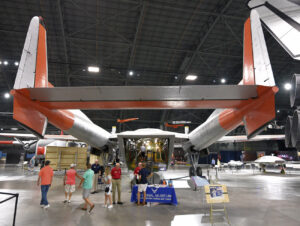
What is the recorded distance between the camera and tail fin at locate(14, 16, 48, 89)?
4488mm

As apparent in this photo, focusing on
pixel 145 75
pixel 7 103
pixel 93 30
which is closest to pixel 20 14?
pixel 93 30

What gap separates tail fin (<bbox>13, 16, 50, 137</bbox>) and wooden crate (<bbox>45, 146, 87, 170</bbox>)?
13.7 m

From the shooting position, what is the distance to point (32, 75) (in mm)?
4680

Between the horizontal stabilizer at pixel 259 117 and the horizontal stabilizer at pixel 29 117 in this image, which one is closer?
the horizontal stabilizer at pixel 259 117

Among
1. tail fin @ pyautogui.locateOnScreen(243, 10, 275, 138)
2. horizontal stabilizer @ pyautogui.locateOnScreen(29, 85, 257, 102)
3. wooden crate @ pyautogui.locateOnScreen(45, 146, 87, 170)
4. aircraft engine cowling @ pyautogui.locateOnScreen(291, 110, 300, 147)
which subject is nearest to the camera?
horizontal stabilizer @ pyautogui.locateOnScreen(29, 85, 257, 102)

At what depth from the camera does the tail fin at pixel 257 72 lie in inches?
161

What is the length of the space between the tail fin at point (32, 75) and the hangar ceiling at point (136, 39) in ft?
44.6

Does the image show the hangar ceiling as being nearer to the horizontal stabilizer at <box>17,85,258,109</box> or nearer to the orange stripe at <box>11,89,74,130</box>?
the orange stripe at <box>11,89,74,130</box>

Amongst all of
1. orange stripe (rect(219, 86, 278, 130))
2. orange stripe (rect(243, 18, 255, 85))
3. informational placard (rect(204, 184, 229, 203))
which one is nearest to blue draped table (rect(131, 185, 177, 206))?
informational placard (rect(204, 184, 229, 203))

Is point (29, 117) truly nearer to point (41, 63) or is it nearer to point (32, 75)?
point (32, 75)

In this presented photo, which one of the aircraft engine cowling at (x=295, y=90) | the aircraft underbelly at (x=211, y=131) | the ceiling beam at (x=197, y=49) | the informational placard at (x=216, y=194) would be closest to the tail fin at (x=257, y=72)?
the aircraft engine cowling at (x=295, y=90)

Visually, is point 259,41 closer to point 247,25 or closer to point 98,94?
point 247,25

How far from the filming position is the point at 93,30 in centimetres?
1928

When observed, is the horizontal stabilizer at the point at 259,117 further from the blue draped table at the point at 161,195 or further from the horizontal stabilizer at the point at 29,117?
the horizontal stabilizer at the point at 29,117
